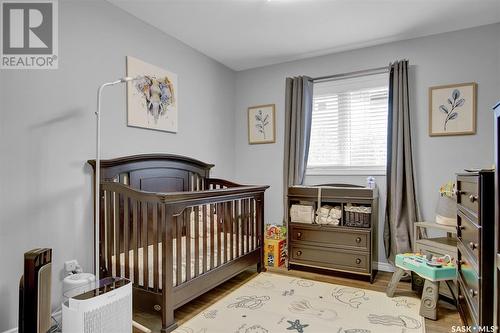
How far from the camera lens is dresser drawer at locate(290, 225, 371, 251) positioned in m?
2.76

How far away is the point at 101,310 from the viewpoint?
4.78 ft

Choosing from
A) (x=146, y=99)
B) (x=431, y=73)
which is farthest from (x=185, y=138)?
(x=431, y=73)

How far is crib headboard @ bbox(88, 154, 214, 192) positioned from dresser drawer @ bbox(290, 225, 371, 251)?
1153mm

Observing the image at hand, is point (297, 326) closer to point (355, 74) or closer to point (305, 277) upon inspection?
point (305, 277)

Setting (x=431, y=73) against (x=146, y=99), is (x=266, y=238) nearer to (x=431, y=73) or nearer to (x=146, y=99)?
(x=146, y=99)

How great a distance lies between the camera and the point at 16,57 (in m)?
1.82

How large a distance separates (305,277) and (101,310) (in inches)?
75.4

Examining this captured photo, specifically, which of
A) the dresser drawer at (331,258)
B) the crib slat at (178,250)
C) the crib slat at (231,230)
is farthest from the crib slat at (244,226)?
the crib slat at (178,250)

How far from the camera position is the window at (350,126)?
309 cm

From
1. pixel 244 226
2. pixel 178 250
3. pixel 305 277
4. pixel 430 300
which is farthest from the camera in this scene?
pixel 305 277

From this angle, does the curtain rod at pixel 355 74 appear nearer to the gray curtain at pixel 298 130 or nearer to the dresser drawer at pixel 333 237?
the gray curtain at pixel 298 130

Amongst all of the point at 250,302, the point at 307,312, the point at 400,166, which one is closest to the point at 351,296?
the point at 307,312

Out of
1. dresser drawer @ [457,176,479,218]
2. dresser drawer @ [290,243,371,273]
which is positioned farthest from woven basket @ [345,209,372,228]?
dresser drawer @ [457,176,479,218]

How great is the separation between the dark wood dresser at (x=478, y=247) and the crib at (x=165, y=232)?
161cm
